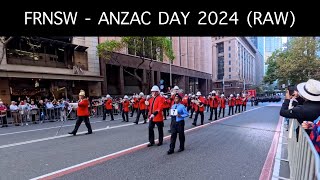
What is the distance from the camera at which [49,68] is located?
22891mm

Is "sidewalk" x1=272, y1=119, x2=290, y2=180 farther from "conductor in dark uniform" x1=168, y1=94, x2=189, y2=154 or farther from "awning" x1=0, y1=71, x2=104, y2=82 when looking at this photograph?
"awning" x1=0, y1=71, x2=104, y2=82

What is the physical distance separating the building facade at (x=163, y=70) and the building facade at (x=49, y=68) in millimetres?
2280

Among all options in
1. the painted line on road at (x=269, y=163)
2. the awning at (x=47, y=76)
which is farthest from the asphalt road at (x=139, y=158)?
the awning at (x=47, y=76)

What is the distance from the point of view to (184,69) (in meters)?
49.1

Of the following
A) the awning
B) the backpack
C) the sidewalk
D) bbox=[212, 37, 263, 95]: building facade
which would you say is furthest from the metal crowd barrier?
bbox=[212, 37, 263, 95]: building facade

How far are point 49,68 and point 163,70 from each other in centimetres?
2184

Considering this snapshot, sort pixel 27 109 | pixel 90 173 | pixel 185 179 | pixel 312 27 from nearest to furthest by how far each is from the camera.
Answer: pixel 185 179
pixel 90 173
pixel 312 27
pixel 27 109

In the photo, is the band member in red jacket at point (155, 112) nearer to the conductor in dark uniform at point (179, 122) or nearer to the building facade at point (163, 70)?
the conductor in dark uniform at point (179, 122)

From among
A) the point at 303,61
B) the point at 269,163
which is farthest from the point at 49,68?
the point at 303,61

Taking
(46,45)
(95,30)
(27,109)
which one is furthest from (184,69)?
(95,30)

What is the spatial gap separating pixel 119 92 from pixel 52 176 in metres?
27.7

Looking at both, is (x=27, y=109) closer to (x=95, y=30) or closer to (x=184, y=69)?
(x=95, y=30)

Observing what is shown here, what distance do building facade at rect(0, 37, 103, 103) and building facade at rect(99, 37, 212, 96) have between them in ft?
7.48

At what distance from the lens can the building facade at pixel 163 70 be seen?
105 ft
